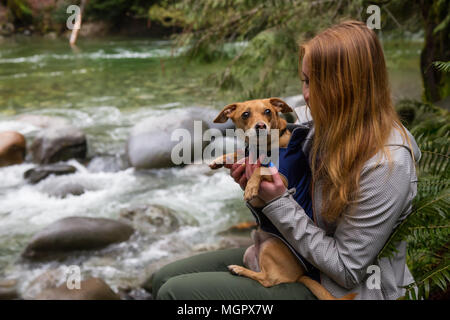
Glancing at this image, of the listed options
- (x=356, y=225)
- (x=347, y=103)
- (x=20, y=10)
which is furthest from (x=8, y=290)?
(x=20, y=10)

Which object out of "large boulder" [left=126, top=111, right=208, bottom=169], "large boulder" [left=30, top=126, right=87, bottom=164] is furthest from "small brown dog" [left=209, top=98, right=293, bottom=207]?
"large boulder" [left=30, top=126, right=87, bottom=164]

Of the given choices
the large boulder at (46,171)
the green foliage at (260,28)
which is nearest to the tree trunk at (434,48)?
the green foliage at (260,28)

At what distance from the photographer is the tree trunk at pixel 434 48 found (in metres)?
4.38

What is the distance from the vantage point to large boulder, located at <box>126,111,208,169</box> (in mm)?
7105

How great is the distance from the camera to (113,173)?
7020 millimetres

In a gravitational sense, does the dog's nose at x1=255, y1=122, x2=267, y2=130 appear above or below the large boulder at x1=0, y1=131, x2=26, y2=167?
above

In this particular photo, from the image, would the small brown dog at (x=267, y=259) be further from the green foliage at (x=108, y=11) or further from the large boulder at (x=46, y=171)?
the green foliage at (x=108, y=11)

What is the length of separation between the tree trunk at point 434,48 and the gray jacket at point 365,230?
311 cm

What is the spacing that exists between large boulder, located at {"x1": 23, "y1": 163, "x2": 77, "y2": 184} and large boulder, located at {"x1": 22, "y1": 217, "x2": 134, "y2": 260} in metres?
2.16

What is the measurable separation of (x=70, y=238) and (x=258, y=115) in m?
3.28

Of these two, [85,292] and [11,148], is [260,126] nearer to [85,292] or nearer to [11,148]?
[85,292]

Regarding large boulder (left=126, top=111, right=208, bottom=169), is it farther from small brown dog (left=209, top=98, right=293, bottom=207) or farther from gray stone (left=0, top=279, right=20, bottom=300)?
small brown dog (left=209, top=98, right=293, bottom=207)

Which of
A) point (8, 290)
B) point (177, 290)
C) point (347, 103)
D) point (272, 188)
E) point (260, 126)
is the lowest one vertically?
point (8, 290)
